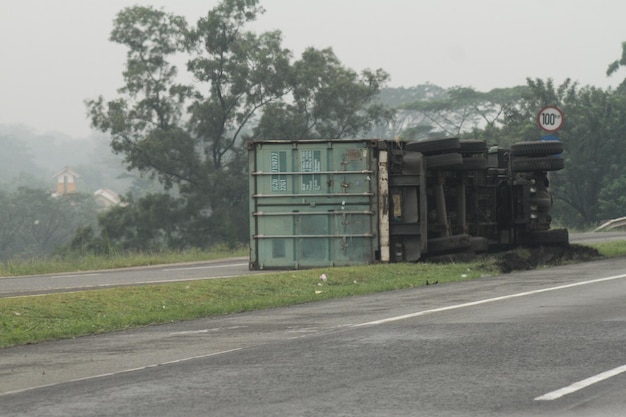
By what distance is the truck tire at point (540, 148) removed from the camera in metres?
26.8

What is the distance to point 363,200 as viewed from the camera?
82.5 ft

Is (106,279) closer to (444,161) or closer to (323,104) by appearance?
(444,161)

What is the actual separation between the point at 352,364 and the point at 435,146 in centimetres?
1538

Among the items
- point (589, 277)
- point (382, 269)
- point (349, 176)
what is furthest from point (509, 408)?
point (349, 176)

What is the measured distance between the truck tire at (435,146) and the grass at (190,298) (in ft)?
8.59

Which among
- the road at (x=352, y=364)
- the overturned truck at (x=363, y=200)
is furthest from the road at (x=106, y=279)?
the road at (x=352, y=364)

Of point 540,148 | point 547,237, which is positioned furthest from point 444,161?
point 547,237

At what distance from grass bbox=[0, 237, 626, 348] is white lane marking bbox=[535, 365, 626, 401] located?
276 inches

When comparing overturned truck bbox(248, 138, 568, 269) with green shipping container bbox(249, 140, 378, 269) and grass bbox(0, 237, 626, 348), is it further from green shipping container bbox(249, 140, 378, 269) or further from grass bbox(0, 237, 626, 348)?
grass bbox(0, 237, 626, 348)

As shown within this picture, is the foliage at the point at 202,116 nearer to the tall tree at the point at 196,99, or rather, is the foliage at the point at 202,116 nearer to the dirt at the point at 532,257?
the tall tree at the point at 196,99

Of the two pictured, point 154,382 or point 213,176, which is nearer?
point 154,382

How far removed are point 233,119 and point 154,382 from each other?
2154 inches

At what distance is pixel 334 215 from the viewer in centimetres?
2533

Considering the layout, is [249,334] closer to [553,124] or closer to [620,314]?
[620,314]
